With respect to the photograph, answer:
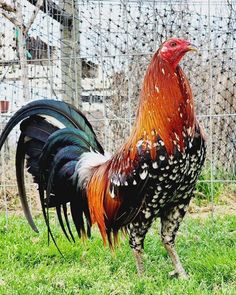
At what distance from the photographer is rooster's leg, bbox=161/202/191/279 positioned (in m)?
3.57

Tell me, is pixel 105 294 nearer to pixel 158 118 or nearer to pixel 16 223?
pixel 158 118

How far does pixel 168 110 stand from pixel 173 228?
0.90m

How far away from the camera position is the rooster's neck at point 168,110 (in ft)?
10.6

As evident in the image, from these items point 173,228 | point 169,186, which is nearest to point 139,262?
point 173,228

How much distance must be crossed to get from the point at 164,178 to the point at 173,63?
29.2 inches

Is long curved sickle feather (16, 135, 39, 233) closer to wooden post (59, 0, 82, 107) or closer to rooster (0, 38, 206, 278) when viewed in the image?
rooster (0, 38, 206, 278)

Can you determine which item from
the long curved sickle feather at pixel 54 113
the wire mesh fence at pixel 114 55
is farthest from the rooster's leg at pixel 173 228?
the wire mesh fence at pixel 114 55

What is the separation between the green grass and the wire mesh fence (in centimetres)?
87

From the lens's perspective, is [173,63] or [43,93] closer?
[173,63]

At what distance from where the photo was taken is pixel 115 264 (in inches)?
157

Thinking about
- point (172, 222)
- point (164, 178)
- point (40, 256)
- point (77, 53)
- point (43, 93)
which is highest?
point (77, 53)

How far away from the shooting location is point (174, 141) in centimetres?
323

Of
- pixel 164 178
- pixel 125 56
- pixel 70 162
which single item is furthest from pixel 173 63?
pixel 125 56

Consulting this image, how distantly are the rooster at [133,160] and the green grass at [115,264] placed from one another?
23 cm
